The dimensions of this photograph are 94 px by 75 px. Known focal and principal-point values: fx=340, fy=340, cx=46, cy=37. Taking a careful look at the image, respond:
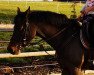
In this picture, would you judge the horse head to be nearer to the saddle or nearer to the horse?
the horse

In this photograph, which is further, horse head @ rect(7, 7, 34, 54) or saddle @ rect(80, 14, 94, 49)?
saddle @ rect(80, 14, 94, 49)

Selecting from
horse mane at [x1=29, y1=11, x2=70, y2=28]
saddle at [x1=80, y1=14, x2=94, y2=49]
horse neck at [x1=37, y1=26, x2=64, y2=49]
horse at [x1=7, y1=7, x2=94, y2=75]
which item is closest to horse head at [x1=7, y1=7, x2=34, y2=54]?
horse at [x1=7, y1=7, x2=94, y2=75]

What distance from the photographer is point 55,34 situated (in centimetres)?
609

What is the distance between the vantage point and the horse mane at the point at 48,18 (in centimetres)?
596

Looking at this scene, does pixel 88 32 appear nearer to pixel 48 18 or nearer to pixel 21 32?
pixel 48 18

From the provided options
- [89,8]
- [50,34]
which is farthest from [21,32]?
[89,8]

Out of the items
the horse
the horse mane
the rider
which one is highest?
the rider

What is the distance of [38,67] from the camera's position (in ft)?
31.3

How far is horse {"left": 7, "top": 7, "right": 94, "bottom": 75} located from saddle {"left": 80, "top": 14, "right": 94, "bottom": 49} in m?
0.09

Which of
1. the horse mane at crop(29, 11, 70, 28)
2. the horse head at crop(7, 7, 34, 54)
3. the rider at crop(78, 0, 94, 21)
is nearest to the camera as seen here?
the horse head at crop(7, 7, 34, 54)

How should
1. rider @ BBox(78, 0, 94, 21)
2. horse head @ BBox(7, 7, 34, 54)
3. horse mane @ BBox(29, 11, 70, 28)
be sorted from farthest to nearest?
rider @ BBox(78, 0, 94, 21), horse mane @ BBox(29, 11, 70, 28), horse head @ BBox(7, 7, 34, 54)

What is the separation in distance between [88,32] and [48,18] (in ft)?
2.46

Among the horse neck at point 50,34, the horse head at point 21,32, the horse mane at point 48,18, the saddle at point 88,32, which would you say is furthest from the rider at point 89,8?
the horse head at point 21,32

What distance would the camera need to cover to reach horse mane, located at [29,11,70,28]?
19.6 feet
